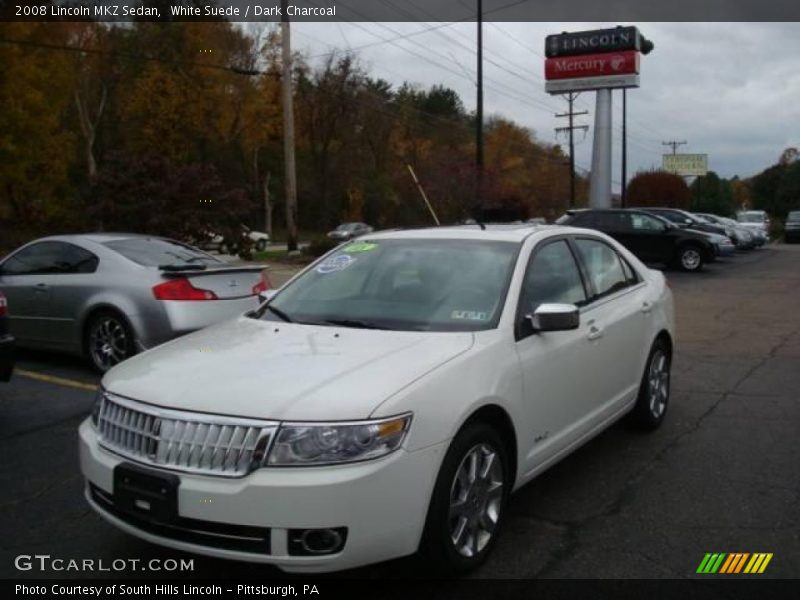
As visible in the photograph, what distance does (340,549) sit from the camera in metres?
2.97

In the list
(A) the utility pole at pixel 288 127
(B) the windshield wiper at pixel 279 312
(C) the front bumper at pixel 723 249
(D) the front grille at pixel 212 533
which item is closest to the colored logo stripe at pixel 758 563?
(D) the front grille at pixel 212 533

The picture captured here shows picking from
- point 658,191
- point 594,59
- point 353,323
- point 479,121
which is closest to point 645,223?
point 479,121

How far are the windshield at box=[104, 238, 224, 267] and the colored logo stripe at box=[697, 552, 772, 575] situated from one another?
560 cm

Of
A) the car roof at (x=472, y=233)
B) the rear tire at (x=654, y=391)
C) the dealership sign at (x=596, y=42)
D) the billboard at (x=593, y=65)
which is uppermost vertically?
the dealership sign at (x=596, y=42)

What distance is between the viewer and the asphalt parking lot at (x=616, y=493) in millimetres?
3650

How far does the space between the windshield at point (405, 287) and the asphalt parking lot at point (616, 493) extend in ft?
3.71

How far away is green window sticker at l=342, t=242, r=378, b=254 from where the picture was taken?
4851mm

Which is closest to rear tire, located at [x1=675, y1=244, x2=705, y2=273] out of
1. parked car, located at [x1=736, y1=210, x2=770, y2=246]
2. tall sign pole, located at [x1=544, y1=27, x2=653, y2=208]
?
parked car, located at [x1=736, y1=210, x2=770, y2=246]

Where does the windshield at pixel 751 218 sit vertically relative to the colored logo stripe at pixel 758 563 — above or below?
above

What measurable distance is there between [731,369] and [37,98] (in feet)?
101

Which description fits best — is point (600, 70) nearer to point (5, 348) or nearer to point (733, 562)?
point (5, 348)

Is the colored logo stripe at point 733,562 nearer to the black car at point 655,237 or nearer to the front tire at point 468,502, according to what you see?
the front tire at point 468,502

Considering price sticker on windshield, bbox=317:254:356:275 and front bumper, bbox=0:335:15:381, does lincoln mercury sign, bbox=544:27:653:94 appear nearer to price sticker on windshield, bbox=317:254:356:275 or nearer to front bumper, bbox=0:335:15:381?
price sticker on windshield, bbox=317:254:356:275

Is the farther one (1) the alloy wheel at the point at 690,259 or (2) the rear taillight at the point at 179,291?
(1) the alloy wheel at the point at 690,259
